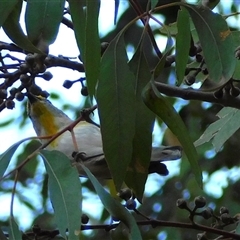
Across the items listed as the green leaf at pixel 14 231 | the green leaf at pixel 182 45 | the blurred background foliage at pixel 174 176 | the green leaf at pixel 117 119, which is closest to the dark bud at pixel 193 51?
the green leaf at pixel 182 45

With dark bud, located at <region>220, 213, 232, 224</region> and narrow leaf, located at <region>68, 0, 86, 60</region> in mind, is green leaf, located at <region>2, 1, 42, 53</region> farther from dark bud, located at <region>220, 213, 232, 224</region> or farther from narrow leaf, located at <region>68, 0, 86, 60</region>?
dark bud, located at <region>220, 213, 232, 224</region>

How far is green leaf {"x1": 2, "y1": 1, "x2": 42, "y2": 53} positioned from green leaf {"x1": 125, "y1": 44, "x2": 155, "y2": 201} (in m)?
0.24

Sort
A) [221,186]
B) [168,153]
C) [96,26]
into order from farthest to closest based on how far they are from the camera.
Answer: [221,186]
[168,153]
[96,26]

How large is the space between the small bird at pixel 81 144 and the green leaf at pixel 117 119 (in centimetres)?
14

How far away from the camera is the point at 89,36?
1.21 metres

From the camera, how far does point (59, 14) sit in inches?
49.4

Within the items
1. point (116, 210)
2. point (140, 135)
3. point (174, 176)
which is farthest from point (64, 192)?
point (174, 176)

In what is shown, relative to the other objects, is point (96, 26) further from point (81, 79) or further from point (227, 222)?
point (227, 222)

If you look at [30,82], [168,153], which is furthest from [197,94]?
[30,82]

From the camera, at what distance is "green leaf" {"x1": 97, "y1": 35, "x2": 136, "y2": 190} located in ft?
4.24

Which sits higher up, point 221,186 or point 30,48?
point 221,186

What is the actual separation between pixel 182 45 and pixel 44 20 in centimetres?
26

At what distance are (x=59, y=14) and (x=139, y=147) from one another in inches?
11.7

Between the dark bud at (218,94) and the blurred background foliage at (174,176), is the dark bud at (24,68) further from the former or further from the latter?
the blurred background foliage at (174,176)
